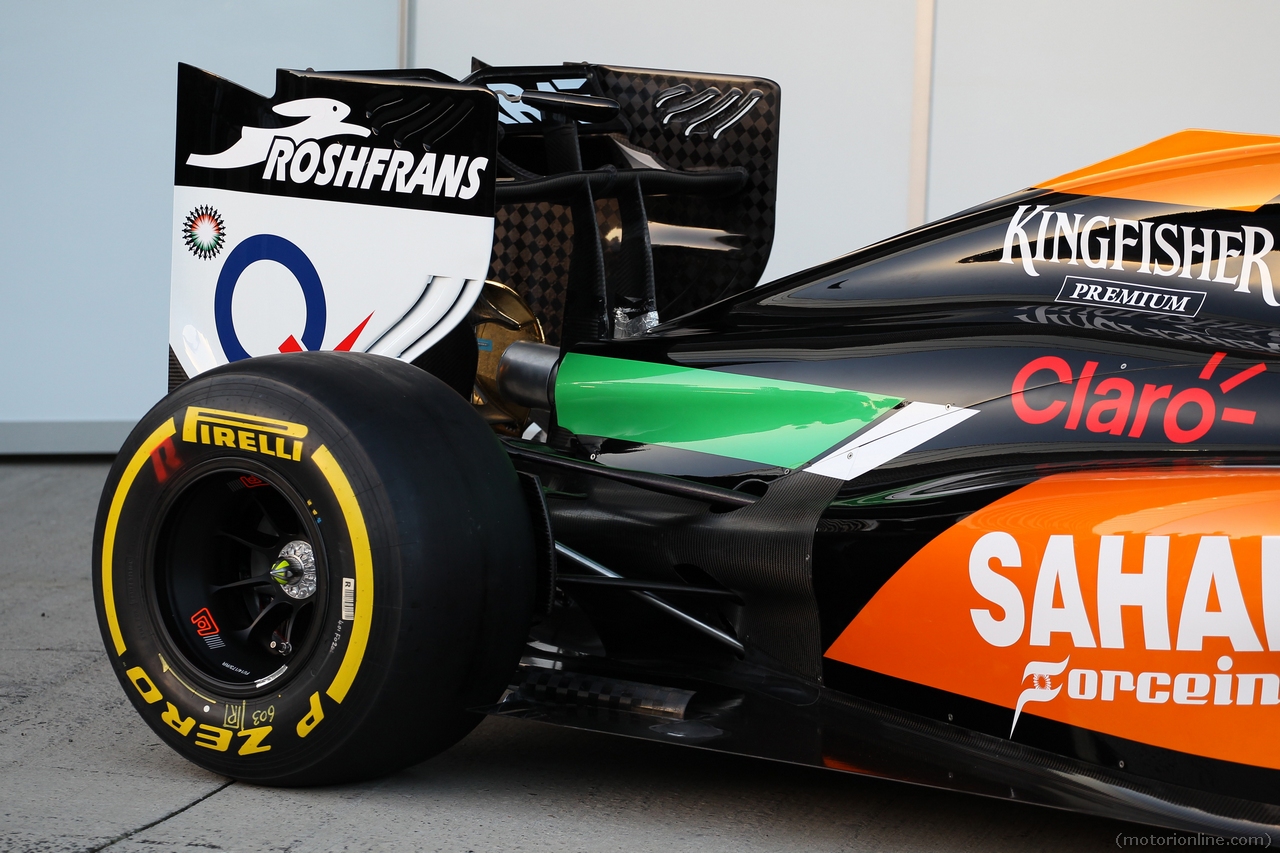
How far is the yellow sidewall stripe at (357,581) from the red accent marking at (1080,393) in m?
1.06

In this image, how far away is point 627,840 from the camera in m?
1.86

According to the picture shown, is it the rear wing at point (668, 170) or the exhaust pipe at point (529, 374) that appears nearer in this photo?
the exhaust pipe at point (529, 374)

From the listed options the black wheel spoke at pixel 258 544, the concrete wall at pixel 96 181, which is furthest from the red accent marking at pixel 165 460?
the concrete wall at pixel 96 181

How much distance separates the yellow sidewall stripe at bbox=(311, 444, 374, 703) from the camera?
1.86m

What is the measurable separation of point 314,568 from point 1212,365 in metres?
1.40

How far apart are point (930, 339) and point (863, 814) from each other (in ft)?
2.55

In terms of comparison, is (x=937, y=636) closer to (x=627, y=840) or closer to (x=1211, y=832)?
(x=1211, y=832)

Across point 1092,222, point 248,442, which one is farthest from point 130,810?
point 1092,222

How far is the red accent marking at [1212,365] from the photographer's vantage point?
72.3 inches

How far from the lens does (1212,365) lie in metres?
1.84

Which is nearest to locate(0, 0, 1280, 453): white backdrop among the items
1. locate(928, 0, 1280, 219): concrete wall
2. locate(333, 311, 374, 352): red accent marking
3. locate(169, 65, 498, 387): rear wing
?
locate(928, 0, 1280, 219): concrete wall

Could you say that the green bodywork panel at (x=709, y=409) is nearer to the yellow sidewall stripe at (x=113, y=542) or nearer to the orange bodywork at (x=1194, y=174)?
the orange bodywork at (x=1194, y=174)

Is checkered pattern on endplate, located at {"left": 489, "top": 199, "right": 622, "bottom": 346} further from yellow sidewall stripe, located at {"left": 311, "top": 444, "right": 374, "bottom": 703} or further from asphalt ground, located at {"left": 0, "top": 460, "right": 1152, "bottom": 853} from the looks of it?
yellow sidewall stripe, located at {"left": 311, "top": 444, "right": 374, "bottom": 703}

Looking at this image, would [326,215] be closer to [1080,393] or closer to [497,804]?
[497,804]
